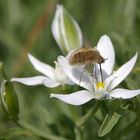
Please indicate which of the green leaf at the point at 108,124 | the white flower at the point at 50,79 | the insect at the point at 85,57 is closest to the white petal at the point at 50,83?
the white flower at the point at 50,79

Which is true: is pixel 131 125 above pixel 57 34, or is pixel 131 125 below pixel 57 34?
below

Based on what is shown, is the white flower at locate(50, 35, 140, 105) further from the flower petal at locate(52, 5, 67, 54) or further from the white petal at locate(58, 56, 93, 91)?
the flower petal at locate(52, 5, 67, 54)

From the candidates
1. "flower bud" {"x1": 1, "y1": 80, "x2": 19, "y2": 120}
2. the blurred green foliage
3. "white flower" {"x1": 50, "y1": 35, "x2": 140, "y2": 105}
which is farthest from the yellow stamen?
"flower bud" {"x1": 1, "y1": 80, "x2": 19, "y2": 120}

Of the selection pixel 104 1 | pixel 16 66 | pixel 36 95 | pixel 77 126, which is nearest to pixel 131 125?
pixel 77 126

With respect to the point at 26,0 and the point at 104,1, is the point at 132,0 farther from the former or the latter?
the point at 26,0

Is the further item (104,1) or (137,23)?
(104,1)

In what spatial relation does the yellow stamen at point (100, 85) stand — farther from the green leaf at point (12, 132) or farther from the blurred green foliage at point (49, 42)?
the green leaf at point (12, 132)

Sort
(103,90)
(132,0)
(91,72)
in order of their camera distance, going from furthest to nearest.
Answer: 1. (132,0)
2. (91,72)
3. (103,90)

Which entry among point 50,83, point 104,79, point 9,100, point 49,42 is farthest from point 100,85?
point 49,42

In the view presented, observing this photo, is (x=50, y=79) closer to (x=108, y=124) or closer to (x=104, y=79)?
(x=104, y=79)
